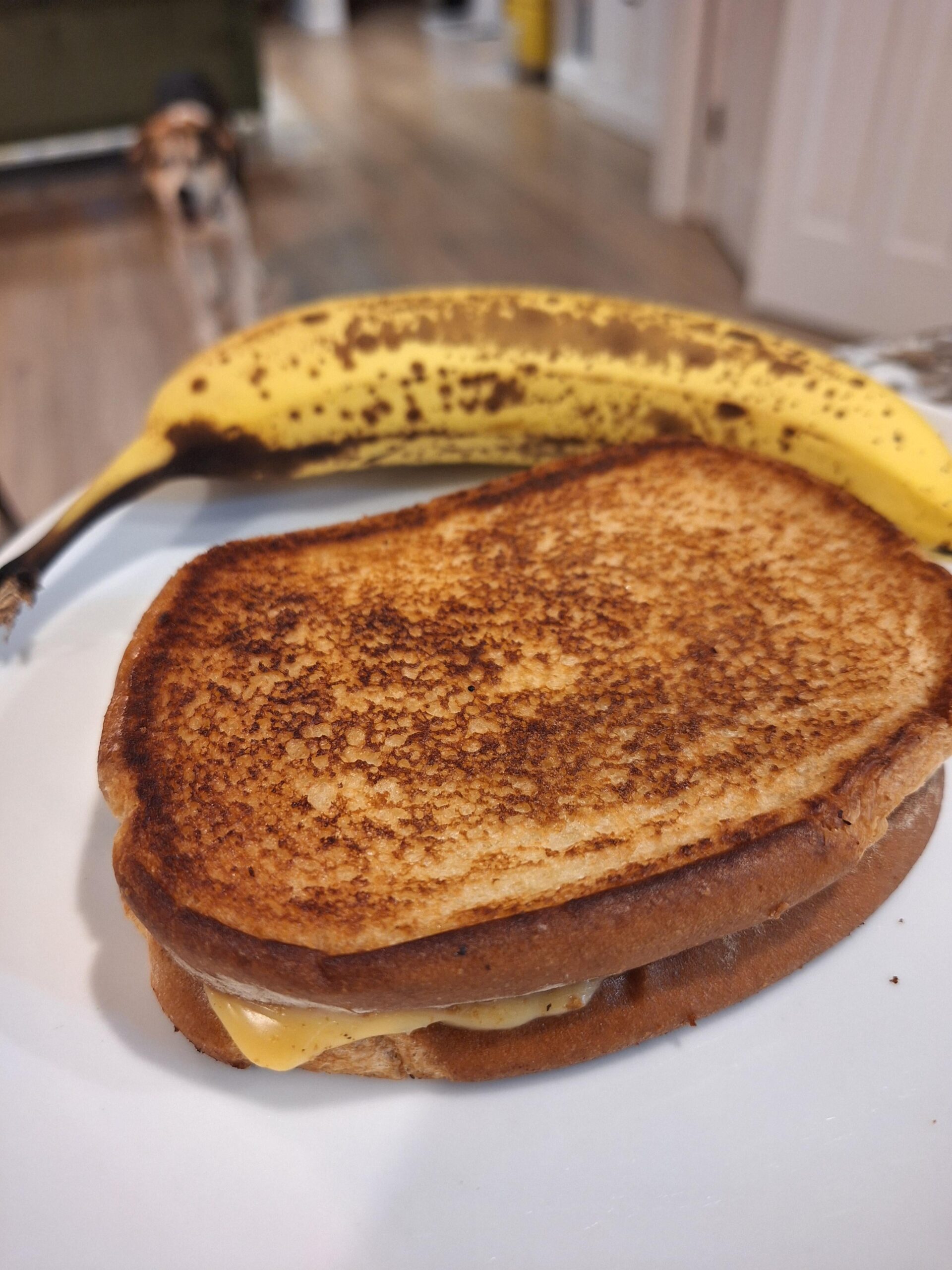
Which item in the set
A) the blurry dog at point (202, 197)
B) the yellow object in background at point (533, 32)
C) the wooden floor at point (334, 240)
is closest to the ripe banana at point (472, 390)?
the wooden floor at point (334, 240)

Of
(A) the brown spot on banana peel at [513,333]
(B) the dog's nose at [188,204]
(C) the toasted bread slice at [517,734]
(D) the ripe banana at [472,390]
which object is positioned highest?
(A) the brown spot on banana peel at [513,333]

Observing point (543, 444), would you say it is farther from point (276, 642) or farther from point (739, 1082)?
point (739, 1082)

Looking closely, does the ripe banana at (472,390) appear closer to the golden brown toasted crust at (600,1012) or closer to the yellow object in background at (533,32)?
the golden brown toasted crust at (600,1012)

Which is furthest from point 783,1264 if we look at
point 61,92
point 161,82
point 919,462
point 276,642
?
point 61,92

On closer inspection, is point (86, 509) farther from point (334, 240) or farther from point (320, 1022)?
point (334, 240)

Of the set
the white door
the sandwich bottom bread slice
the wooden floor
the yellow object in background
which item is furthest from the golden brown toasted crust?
the yellow object in background

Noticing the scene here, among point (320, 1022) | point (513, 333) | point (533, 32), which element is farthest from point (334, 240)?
point (320, 1022)

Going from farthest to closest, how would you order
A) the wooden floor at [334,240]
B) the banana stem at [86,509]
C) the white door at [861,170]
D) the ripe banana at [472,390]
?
1. the wooden floor at [334,240]
2. the white door at [861,170]
3. the ripe banana at [472,390]
4. the banana stem at [86,509]
